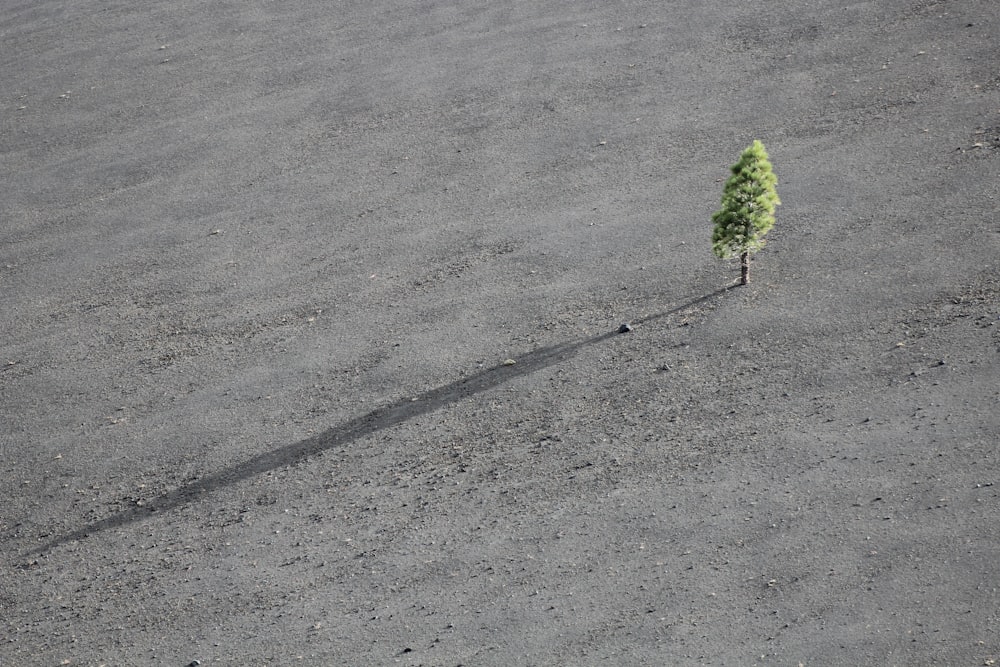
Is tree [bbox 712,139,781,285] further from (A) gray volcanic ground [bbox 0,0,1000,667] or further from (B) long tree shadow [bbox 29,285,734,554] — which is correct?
(B) long tree shadow [bbox 29,285,734,554]

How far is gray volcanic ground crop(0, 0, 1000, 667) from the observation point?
954 cm

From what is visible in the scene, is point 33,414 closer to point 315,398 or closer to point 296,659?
point 315,398

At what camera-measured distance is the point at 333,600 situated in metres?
9.89

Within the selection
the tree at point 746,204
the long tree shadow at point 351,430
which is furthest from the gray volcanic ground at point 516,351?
the tree at point 746,204

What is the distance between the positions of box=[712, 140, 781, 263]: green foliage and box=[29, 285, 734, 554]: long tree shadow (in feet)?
3.57

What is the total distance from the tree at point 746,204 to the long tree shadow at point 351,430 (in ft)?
3.45

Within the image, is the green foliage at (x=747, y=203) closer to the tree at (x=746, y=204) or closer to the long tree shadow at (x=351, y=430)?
the tree at (x=746, y=204)

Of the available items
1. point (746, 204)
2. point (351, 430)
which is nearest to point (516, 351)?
point (351, 430)

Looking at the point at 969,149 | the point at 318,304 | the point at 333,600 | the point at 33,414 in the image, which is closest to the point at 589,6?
the point at 969,149

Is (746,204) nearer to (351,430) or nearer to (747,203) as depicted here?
(747,203)

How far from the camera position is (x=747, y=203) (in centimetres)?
1273

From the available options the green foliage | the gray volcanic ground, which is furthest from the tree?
the gray volcanic ground

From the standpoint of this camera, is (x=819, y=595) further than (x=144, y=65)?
No

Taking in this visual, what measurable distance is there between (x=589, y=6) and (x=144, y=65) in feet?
32.2
